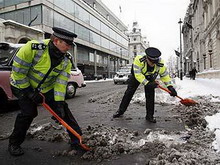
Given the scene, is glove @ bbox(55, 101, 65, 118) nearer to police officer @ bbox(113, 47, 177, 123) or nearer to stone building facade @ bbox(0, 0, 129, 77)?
police officer @ bbox(113, 47, 177, 123)

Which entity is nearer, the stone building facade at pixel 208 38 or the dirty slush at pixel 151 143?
the dirty slush at pixel 151 143

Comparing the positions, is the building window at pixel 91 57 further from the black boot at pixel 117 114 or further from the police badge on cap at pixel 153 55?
the police badge on cap at pixel 153 55

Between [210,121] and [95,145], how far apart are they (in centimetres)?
219

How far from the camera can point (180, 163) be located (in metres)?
2.10

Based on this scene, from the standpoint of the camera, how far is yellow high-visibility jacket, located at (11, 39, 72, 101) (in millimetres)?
2316

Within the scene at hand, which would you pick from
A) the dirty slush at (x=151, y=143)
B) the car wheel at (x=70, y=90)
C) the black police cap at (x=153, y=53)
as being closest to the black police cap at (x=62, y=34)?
the dirty slush at (x=151, y=143)

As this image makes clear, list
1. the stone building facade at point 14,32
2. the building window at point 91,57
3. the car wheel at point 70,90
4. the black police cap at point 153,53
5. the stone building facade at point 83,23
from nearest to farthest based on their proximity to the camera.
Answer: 1. the black police cap at point 153,53
2. the car wheel at point 70,90
3. the stone building facade at point 14,32
4. the stone building facade at point 83,23
5. the building window at point 91,57

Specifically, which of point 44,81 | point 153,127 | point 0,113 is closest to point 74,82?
point 0,113

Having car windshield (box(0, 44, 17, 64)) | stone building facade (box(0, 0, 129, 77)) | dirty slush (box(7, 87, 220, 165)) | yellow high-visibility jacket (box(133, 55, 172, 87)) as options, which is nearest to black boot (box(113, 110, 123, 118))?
dirty slush (box(7, 87, 220, 165))

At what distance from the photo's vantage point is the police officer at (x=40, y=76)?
2.35m

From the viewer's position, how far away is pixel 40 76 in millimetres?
2488

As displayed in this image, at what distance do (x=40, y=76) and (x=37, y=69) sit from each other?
102 mm

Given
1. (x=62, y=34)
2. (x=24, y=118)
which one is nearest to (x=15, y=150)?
(x=24, y=118)

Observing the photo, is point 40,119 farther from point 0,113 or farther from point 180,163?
point 180,163
